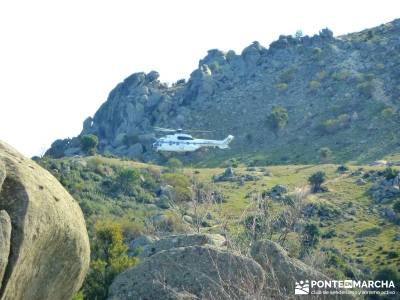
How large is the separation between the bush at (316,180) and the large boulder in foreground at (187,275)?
5984cm

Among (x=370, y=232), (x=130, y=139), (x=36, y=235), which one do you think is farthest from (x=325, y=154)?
(x=36, y=235)

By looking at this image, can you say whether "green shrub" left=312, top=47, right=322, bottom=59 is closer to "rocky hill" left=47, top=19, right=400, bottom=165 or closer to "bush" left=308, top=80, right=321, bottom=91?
"rocky hill" left=47, top=19, right=400, bottom=165

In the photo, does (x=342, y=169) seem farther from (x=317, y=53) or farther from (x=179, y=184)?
(x=317, y=53)

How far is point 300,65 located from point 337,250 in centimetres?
9081

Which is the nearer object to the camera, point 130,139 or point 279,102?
point 130,139

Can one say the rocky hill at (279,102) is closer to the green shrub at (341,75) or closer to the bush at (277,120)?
the green shrub at (341,75)

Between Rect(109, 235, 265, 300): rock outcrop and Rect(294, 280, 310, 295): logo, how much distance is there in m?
1.17

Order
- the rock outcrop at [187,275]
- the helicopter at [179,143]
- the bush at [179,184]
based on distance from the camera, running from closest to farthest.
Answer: the rock outcrop at [187,275], the bush at [179,184], the helicopter at [179,143]

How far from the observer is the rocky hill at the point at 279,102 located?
109 m

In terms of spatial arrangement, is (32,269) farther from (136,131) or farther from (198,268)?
(136,131)

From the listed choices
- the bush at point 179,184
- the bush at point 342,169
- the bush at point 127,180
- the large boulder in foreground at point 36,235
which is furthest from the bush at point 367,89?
the large boulder in foreground at point 36,235

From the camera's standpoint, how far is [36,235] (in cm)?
1202

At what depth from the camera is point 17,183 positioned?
12.2 metres

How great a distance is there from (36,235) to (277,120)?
104 metres
